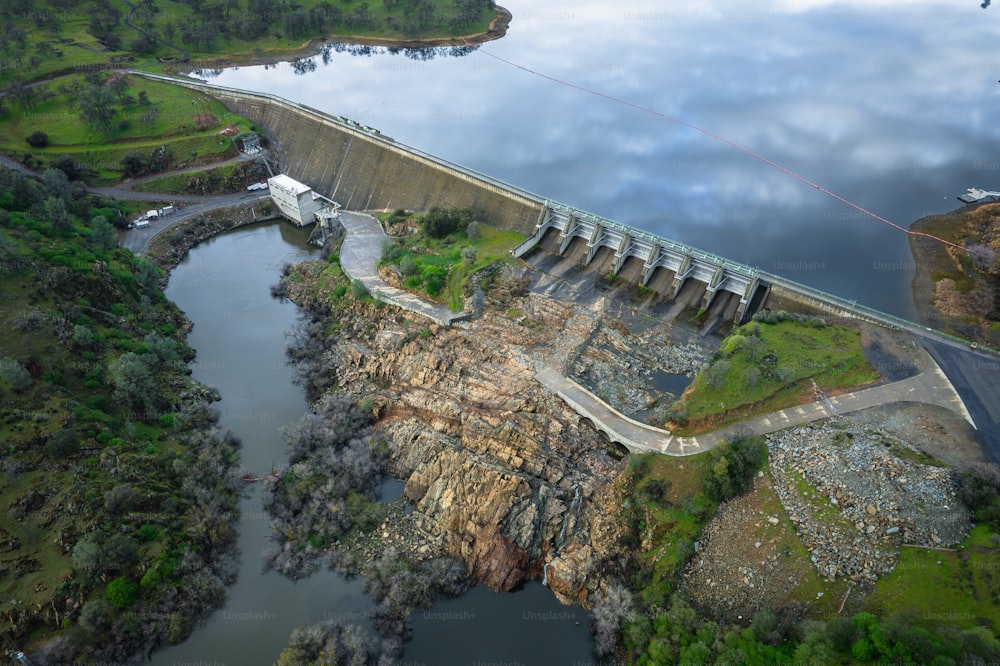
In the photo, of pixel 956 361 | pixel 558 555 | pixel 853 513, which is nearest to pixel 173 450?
pixel 558 555

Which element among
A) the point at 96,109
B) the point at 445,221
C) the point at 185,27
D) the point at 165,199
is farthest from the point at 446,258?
the point at 185,27

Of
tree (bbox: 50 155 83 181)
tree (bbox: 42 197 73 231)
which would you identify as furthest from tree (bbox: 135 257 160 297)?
tree (bbox: 50 155 83 181)

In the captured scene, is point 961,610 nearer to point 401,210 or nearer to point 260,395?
point 260,395

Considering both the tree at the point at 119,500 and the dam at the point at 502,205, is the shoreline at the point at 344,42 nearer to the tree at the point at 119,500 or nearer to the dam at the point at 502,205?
the dam at the point at 502,205

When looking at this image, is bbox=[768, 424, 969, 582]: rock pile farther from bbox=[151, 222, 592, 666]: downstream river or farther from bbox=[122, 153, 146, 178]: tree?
bbox=[122, 153, 146, 178]: tree

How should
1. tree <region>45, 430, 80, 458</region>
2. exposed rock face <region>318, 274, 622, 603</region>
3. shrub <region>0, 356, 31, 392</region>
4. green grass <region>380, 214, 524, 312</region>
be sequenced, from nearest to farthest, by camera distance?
exposed rock face <region>318, 274, 622, 603</region> < tree <region>45, 430, 80, 458</region> < shrub <region>0, 356, 31, 392</region> < green grass <region>380, 214, 524, 312</region>
